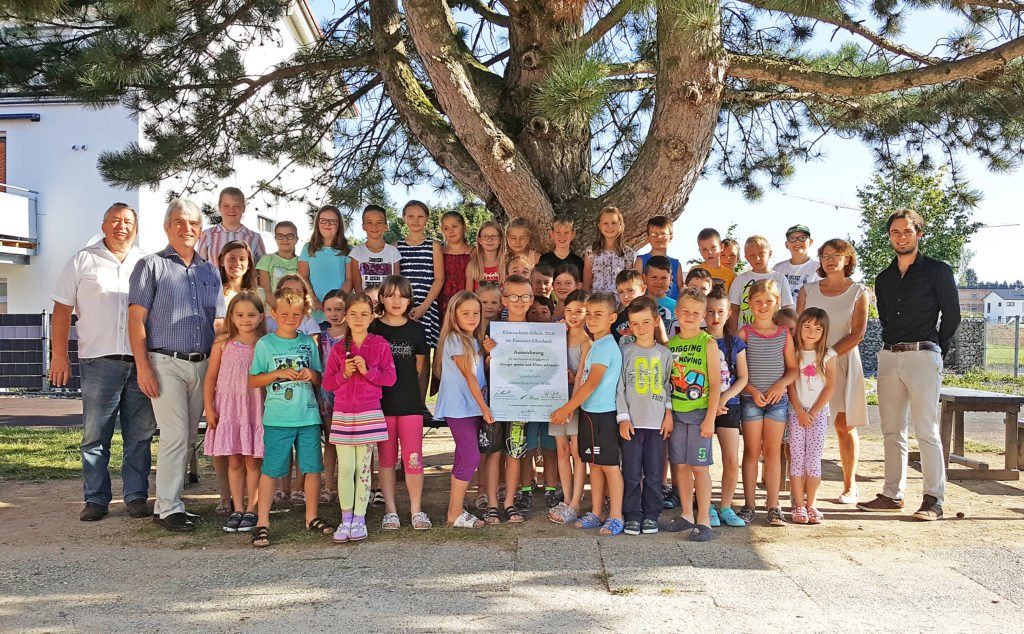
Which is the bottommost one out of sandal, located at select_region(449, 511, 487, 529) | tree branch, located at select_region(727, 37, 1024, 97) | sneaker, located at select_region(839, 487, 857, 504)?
sneaker, located at select_region(839, 487, 857, 504)

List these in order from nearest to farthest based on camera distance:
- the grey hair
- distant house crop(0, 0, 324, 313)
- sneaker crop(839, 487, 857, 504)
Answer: the grey hair
sneaker crop(839, 487, 857, 504)
distant house crop(0, 0, 324, 313)

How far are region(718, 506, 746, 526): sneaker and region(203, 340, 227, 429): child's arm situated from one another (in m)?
3.36

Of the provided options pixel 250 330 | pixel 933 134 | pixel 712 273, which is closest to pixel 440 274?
pixel 250 330

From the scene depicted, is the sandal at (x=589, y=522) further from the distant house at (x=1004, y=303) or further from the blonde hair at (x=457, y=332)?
the distant house at (x=1004, y=303)

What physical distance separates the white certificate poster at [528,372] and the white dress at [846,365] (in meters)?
2.04

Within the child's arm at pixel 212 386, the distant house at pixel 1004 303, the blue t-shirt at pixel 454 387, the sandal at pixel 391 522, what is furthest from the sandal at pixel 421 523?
the distant house at pixel 1004 303

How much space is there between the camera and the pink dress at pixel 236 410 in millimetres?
5016

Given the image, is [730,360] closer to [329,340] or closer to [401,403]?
[401,403]

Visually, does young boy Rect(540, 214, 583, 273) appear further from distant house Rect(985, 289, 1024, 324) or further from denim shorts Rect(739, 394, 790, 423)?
distant house Rect(985, 289, 1024, 324)

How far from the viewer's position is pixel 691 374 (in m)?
4.98

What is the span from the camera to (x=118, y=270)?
5473 millimetres

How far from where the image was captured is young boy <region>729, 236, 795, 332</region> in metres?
5.79

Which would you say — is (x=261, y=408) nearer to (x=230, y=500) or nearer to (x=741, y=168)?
(x=230, y=500)

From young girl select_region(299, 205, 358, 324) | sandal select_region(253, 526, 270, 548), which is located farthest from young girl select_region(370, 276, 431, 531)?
young girl select_region(299, 205, 358, 324)
